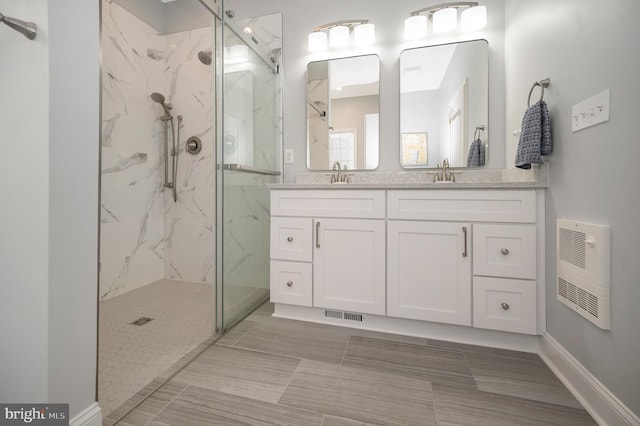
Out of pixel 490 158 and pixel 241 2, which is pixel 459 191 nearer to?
pixel 490 158

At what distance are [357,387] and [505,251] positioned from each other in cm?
104

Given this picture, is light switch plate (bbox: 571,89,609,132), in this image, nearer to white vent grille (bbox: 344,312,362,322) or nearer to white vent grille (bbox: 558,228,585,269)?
white vent grille (bbox: 558,228,585,269)

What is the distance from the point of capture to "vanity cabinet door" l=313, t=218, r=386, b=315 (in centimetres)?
176

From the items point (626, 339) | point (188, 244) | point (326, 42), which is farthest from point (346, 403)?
point (326, 42)

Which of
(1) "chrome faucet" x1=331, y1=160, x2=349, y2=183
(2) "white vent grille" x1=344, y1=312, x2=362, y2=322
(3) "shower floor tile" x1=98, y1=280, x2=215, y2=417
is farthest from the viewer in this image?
(1) "chrome faucet" x1=331, y1=160, x2=349, y2=183

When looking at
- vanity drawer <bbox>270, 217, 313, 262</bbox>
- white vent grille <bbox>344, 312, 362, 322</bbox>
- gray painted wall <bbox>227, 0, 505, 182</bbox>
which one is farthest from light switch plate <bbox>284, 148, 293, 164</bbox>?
white vent grille <bbox>344, 312, 362, 322</bbox>

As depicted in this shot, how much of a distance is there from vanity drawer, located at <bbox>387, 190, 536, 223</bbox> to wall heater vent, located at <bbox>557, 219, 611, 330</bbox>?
21 centimetres

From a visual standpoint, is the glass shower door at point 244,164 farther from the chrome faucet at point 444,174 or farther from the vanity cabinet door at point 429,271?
the chrome faucet at point 444,174

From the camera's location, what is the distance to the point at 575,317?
4.13ft

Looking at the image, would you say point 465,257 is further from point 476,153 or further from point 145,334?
point 145,334

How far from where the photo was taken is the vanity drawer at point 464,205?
1543 mm

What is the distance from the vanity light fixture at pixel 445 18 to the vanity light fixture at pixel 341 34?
0.93ft

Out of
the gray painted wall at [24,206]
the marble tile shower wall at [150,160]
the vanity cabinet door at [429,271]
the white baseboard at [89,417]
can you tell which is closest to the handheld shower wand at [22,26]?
the gray painted wall at [24,206]

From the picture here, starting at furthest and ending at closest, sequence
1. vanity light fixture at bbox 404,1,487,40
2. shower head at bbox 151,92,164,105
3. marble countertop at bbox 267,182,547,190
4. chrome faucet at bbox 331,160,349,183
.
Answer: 1. shower head at bbox 151,92,164,105
2. chrome faucet at bbox 331,160,349,183
3. vanity light fixture at bbox 404,1,487,40
4. marble countertop at bbox 267,182,547,190
